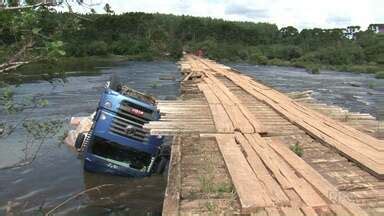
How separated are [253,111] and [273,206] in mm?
7613

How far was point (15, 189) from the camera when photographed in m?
11.3

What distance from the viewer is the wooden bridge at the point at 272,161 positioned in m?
5.54

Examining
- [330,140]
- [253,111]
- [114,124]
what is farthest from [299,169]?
[253,111]

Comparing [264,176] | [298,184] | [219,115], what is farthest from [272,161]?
[219,115]

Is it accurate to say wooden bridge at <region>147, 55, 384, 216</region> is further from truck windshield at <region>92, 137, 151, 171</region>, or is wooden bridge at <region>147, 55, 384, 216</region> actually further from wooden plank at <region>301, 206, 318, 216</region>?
truck windshield at <region>92, 137, 151, 171</region>

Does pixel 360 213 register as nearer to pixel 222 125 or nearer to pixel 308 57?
pixel 222 125

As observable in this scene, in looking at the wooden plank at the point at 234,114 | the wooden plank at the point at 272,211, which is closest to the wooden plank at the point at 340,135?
the wooden plank at the point at 234,114

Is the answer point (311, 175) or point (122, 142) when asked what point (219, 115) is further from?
point (311, 175)

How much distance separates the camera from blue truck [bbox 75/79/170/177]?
10680mm

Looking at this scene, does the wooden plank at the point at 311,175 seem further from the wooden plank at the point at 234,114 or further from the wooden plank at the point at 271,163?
the wooden plank at the point at 234,114

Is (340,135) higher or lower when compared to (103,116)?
lower

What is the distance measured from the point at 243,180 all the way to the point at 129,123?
199 inches

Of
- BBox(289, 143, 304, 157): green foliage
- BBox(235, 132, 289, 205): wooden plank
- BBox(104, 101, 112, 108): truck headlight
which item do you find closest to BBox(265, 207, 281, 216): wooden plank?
BBox(235, 132, 289, 205): wooden plank

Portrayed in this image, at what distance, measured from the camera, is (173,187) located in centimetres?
616
